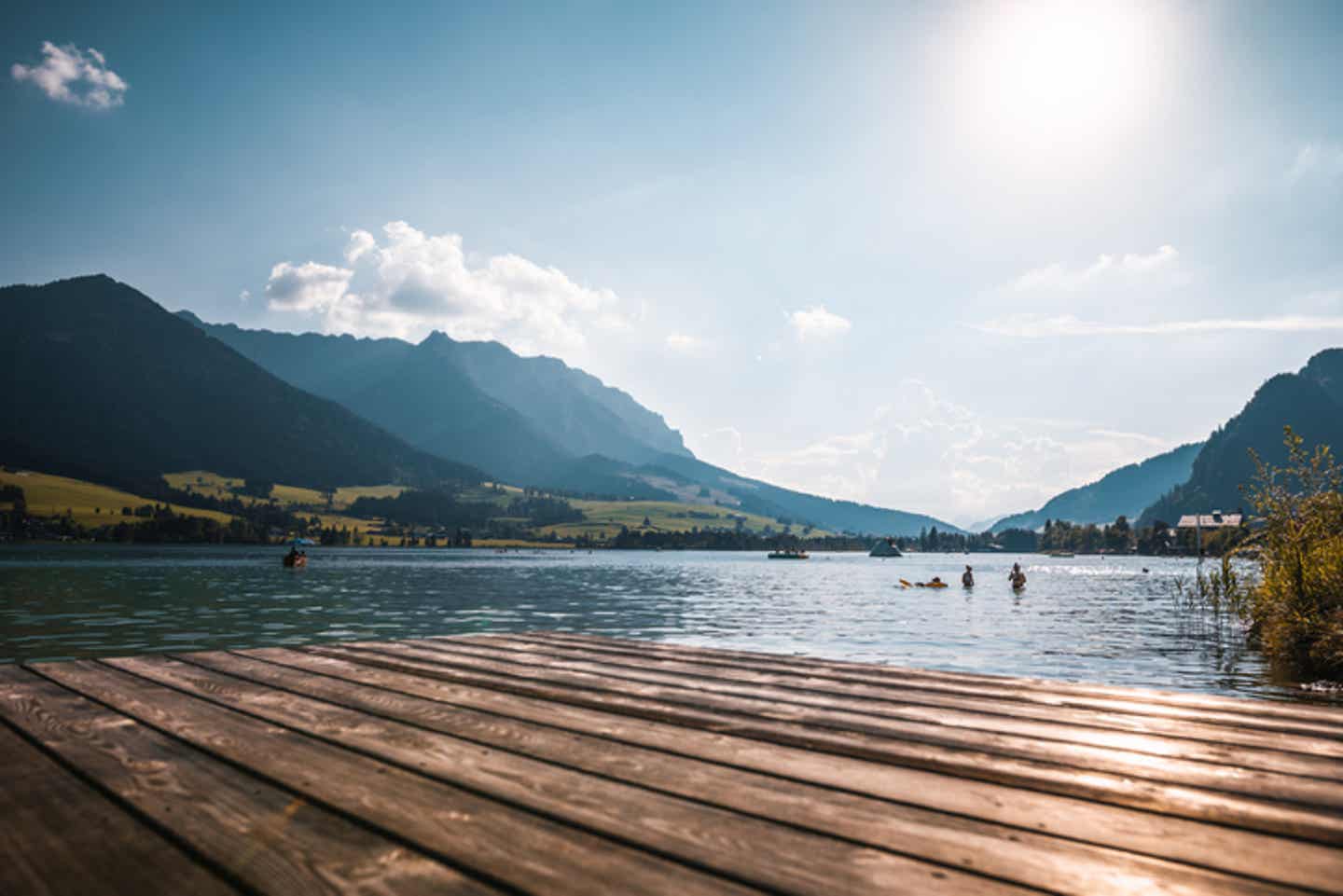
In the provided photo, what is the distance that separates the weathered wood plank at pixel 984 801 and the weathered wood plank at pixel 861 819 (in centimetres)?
12

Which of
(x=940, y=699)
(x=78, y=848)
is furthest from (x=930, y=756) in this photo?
(x=78, y=848)

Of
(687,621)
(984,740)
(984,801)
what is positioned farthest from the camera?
(687,621)

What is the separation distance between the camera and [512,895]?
280cm

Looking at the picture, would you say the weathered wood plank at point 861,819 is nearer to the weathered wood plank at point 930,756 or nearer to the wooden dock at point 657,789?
the wooden dock at point 657,789

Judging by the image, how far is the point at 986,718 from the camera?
6.02m

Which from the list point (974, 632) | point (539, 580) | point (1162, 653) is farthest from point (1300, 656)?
point (539, 580)

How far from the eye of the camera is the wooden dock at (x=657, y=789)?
301 centimetres

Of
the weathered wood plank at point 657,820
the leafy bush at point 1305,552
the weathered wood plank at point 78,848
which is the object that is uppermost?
the leafy bush at point 1305,552

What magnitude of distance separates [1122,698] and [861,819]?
459cm

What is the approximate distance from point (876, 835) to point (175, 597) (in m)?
63.4

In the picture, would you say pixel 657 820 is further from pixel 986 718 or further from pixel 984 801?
pixel 986 718

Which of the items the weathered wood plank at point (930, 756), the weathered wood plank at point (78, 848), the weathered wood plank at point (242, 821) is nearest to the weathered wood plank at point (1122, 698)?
the weathered wood plank at point (930, 756)

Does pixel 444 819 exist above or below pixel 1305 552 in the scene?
below

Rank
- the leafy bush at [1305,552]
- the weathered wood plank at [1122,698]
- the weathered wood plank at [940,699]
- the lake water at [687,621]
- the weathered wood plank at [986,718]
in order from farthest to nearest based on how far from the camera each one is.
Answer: the lake water at [687,621] → the leafy bush at [1305,552] → the weathered wood plank at [1122,698] → the weathered wood plank at [940,699] → the weathered wood plank at [986,718]
